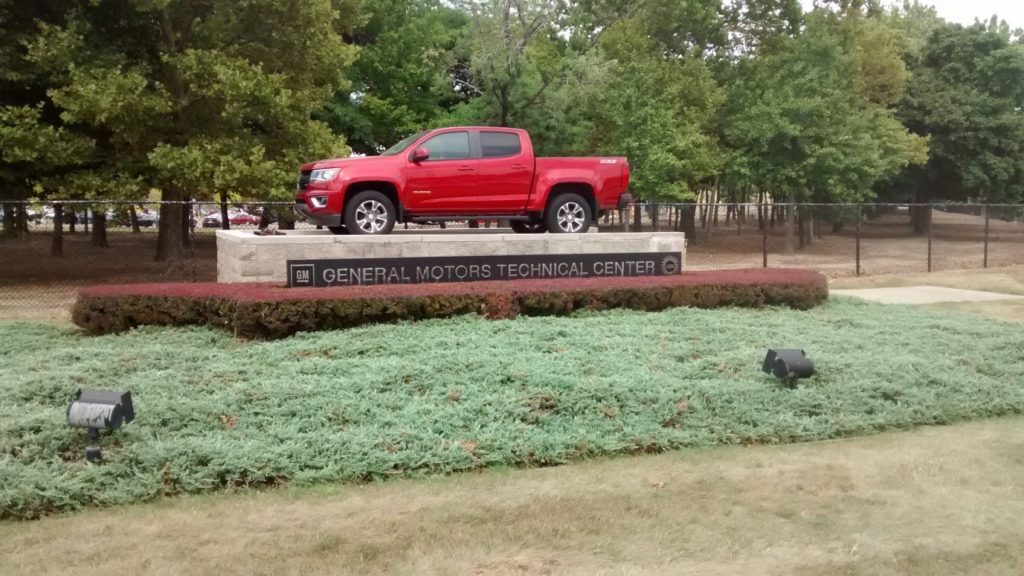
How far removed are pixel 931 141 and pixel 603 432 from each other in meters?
36.2

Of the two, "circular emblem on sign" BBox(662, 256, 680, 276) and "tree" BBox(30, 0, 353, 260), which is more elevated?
"tree" BBox(30, 0, 353, 260)

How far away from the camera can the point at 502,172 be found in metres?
11.9

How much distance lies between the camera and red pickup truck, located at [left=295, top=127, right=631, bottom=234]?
442 inches

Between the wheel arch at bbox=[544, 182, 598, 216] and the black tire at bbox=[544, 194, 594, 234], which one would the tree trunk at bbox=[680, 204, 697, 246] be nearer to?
the wheel arch at bbox=[544, 182, 598, 216]

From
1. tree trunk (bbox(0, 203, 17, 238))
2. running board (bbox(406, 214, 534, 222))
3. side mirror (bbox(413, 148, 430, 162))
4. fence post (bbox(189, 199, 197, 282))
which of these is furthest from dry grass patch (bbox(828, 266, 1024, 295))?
tree trunk (bbox(0, 203, 17, 238))

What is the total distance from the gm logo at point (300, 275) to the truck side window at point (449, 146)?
2.36m

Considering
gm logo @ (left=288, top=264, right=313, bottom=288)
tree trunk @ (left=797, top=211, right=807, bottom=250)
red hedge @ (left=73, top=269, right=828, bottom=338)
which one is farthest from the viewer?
tree trunk @ (left=797, top=211, right=807, bottom=250)

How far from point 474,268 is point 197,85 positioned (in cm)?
795

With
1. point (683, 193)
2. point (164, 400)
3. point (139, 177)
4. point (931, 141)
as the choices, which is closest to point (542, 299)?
point (164, 400)

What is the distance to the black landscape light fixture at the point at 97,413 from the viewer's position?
16.9 feet

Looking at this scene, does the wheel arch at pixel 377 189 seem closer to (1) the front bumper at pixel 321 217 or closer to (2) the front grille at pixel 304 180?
(1) the front bumper at pixel 321 217

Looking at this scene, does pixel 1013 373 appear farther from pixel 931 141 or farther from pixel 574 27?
pixel 931 141

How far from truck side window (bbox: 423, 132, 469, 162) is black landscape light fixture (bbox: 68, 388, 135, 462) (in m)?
6.86

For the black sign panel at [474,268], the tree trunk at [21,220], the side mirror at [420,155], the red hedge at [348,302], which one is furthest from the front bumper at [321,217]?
the tree trunk at [21,220]
